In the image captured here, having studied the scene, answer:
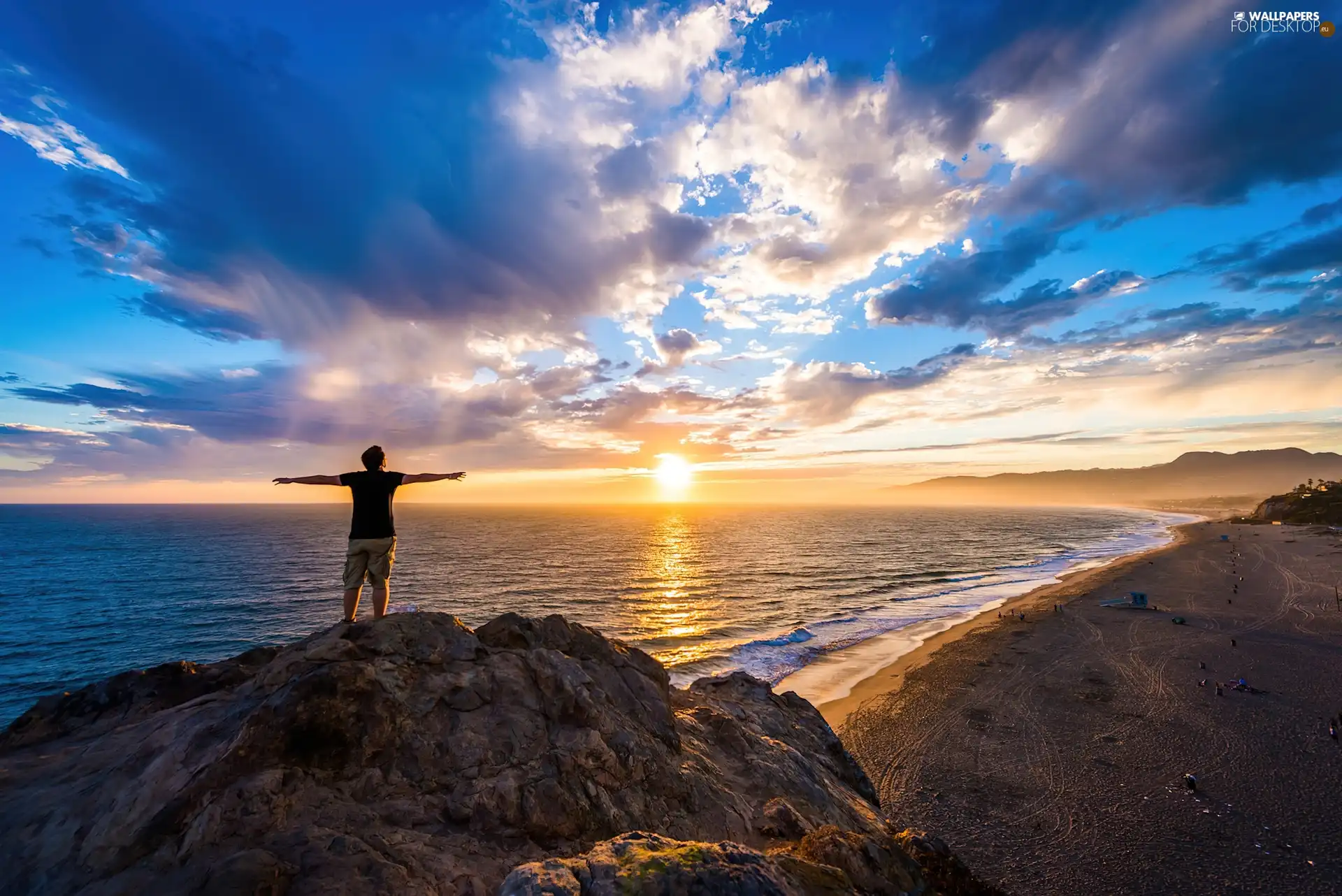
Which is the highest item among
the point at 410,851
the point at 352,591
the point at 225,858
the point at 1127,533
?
the point at 352,591

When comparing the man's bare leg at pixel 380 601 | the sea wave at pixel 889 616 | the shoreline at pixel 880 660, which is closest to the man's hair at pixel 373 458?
the man's bare leg at pixel 380 601

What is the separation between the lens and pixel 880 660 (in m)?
33.8

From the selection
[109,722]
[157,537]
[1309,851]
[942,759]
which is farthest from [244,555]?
[1309,851]

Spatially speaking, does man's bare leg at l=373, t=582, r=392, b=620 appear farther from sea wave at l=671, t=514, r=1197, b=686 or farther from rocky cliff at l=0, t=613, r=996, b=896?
sea wave at l=671, t=514, r=1197, b=686

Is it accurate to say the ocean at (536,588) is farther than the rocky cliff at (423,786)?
Yes

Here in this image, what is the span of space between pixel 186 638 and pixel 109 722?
41075 millimetres

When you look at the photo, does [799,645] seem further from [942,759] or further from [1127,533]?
[1127,533]

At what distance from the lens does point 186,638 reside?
3903cm

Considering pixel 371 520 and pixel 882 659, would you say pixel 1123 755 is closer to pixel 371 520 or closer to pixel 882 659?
pixel 882 659

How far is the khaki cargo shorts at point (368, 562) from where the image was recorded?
29.3ft

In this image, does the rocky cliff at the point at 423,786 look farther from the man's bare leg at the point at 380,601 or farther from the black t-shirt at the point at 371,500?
the black t-shirt at the point at 371,500

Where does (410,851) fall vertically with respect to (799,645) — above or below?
above

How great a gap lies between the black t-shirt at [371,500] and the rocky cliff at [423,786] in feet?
5.17

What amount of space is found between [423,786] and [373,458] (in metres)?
5.25
